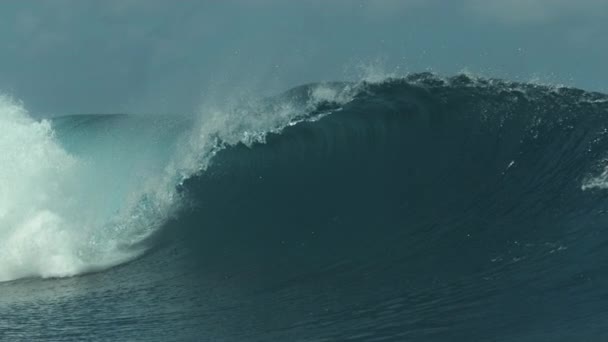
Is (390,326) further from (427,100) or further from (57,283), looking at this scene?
(427,100)

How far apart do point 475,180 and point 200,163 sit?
19.3 ft

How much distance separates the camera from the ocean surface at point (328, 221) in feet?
28.7

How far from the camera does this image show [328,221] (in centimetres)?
1312

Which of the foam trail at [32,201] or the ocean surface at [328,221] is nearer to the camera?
the ocean surface at [328,221]

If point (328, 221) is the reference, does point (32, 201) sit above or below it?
above

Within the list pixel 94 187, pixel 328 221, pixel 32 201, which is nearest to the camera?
pixel 328 221

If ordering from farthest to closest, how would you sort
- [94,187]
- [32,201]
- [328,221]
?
[94,187] → [32,201] → [328,221]

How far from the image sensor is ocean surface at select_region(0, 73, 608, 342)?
876 cm

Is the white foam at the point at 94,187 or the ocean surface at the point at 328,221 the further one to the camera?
the white foam at the point at 94,187

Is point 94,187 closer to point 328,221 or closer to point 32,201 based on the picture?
point 32,201

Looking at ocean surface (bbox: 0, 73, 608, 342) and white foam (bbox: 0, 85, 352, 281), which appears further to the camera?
white foam (bbox: 0, 85, 352, 281)

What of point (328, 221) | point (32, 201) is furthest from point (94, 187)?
point (328, 221)

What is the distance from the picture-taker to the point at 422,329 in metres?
7.85

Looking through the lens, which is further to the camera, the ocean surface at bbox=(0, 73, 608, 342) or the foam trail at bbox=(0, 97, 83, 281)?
the foam trail at bbox=(0, 97, 83, 281)
